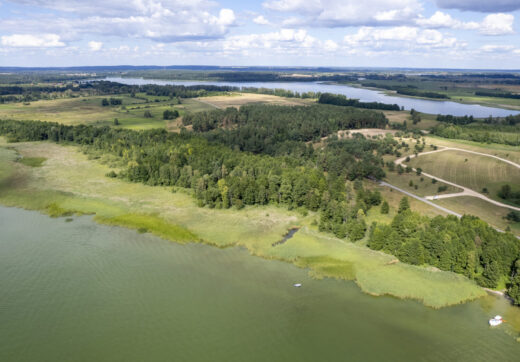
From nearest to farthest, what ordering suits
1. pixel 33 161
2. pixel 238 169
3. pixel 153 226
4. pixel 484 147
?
1. pixel 153 226
2. pixel 238 169
3. pixel 33 161
4. pixel 484 147

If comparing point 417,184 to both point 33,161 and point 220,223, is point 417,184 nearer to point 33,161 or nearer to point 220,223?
point 220,223

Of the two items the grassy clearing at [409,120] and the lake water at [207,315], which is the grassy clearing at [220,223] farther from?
the grassy clearing at [409,120]

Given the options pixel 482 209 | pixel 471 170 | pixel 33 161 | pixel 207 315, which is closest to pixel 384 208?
pixel 482 209

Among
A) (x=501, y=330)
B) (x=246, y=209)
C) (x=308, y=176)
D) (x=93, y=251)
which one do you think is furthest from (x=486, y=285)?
(x=93, y=251)

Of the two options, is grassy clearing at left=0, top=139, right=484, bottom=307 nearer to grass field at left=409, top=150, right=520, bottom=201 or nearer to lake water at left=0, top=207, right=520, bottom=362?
lake water at left=0, top=207, right=520, bottom=362

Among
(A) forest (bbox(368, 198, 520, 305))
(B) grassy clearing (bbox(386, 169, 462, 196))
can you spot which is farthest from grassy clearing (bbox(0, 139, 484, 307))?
(B) grassy clearing (bbox(386, 169, 462, 196))

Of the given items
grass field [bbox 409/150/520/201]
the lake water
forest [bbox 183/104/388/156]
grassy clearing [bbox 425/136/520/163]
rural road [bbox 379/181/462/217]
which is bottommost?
the lake water

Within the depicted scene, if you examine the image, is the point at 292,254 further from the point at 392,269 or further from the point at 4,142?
the point at 4,142
